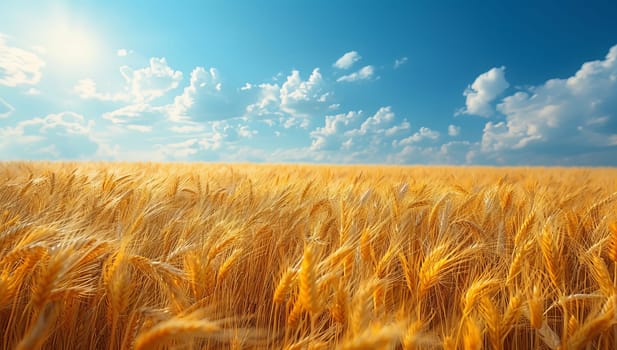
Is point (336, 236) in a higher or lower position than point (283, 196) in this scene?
lower

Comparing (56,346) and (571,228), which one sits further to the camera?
(571,228)

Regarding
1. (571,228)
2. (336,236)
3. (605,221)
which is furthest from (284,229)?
(605,221)

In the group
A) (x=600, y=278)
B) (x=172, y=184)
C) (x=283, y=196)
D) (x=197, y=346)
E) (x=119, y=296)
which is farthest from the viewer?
(x=172, y=184)

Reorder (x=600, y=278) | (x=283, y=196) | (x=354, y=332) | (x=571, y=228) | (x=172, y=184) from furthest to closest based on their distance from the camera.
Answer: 1. (x=172, y=184)
2. (x=283, y=196)
3. (x=571, y=228)
4. (x=600, y=278)
5. (x=354, y=332)

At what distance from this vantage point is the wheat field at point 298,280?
930 millimetres

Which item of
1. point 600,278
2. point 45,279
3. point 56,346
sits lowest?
point 56,346

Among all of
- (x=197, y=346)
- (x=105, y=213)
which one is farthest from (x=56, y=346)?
(x=105, y=213)

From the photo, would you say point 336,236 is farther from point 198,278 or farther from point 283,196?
point 198,278

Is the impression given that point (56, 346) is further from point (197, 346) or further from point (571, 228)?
point (571, 228)

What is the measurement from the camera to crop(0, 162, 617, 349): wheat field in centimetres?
93

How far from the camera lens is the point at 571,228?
70.6 inches

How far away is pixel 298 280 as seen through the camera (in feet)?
3.69

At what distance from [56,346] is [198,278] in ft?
1.68

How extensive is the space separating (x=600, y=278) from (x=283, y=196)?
1.62 metres
